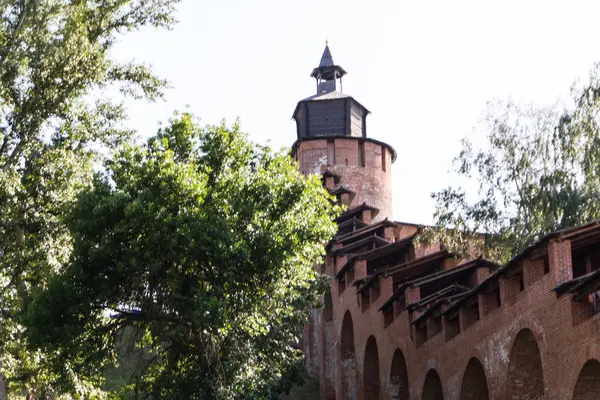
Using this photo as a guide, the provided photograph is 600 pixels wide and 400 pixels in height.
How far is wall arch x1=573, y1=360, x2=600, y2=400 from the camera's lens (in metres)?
19.4

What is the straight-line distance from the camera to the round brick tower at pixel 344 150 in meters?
51.2

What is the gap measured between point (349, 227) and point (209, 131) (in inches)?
829

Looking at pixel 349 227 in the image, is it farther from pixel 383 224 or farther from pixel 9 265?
pixel 9 265

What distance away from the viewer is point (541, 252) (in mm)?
20844

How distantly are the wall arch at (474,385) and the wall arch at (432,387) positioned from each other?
2.66 metres

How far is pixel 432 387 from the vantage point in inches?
1106

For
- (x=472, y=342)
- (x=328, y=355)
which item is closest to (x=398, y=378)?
(x=472, y=342)

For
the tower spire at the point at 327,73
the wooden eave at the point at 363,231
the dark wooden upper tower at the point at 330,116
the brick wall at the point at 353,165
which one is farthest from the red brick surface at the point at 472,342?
the tower spire at the point at 327,73

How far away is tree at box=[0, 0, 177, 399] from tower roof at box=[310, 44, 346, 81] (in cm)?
3121

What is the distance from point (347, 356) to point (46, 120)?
16.9m

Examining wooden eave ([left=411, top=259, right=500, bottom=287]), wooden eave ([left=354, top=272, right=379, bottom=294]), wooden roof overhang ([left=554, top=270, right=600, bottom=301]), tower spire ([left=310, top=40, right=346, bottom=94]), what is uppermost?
tower spire ([left=310, top=40, right=346, bottom=94])

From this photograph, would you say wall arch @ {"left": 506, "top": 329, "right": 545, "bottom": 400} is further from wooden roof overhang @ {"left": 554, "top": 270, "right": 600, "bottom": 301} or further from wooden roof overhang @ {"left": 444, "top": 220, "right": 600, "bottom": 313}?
wooden roof overhang @ {"left": 554, "top": 270, "right": 600, "bottom": 301}

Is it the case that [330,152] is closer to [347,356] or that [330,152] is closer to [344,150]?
[344,150]

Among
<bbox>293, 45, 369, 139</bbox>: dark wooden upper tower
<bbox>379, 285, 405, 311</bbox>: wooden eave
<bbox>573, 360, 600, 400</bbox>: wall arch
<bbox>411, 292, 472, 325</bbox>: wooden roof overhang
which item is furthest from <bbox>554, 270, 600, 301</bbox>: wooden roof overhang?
<bbox>293, 45, 369, 139</bbox>: dark wooden upper tower
